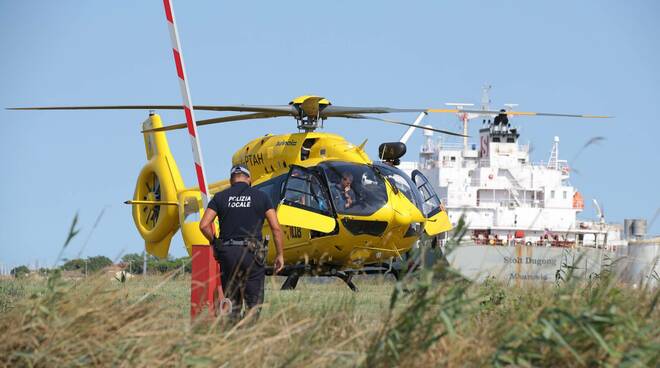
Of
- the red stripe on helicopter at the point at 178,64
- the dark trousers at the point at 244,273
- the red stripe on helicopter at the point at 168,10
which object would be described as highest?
the red stripe on helicopter at the point at 168,10

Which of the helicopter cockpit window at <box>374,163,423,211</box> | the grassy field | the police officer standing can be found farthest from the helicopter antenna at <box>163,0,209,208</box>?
the helicopter cockpit window at <box>374,163,423,211</box>

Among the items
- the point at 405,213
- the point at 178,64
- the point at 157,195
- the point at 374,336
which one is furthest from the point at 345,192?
the point at 374,336

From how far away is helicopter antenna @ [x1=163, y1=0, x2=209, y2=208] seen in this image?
10734 mm

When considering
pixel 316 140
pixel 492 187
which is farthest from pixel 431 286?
pixel 492 187

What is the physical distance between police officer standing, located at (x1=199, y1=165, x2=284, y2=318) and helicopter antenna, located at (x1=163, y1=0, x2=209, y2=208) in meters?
1.60

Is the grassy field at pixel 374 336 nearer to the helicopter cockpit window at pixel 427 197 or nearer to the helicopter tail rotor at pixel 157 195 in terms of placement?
the helicopter cockpit window at pixel 427 197

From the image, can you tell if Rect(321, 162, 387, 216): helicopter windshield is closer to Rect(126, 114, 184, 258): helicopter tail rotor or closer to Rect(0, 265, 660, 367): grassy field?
Rect(126, 114, 184, 258): helicopter tail rotor

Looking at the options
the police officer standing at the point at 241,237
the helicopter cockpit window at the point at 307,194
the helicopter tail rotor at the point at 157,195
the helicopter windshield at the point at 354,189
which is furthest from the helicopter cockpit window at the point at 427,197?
the police officer standing at the point at 241,237

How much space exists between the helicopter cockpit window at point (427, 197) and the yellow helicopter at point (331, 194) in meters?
0.02

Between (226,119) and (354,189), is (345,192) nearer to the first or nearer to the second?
(354,189)

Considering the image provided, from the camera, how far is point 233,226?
8805 mm

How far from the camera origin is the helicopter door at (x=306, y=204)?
1517 centimetres

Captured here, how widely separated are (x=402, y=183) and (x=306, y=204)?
154cm

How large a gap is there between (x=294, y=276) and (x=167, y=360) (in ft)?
31.2
